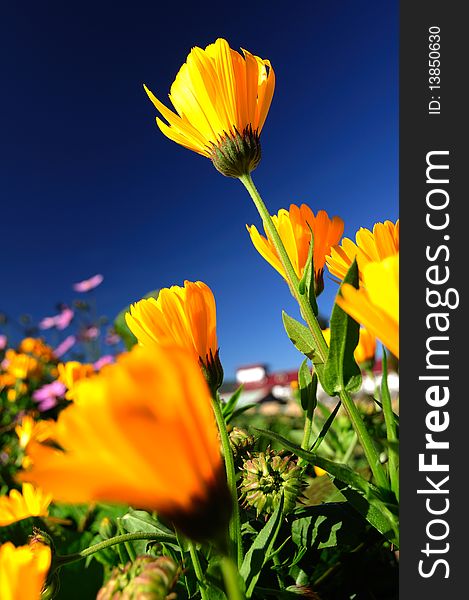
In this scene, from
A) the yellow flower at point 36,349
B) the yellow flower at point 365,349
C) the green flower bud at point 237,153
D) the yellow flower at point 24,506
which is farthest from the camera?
the yellow flower at point 36,349

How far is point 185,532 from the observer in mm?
202

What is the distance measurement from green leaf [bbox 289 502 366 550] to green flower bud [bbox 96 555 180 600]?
0.12m

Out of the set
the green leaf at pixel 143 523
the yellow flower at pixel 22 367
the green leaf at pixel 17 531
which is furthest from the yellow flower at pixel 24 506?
the yellow flower at pixel 22 367

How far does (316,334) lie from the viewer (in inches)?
11.7

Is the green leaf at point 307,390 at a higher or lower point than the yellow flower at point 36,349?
lower

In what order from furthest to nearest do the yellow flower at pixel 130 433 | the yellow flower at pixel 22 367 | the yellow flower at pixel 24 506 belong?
1. the yellow flower at pixel 22 367
2. the yellow flower at pixel 24 506
3. the yellow flower at pixel 130 433

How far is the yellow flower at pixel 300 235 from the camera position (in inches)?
14.8

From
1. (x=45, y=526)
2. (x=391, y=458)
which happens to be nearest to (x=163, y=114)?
(x=391, y=458)

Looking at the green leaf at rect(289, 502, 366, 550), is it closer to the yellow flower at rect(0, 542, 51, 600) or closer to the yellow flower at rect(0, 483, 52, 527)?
the yellow flower at rect(0, 542, 51, 600)

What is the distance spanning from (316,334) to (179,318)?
9 cm

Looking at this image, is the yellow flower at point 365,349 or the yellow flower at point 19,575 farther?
the yellow flower at point 365,349

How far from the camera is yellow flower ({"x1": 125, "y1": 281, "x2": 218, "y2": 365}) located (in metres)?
0.32

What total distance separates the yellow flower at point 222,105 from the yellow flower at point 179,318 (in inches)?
4.2

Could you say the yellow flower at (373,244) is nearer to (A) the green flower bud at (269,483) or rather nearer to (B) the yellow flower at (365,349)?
(A) the green flower bud at (269,483)
